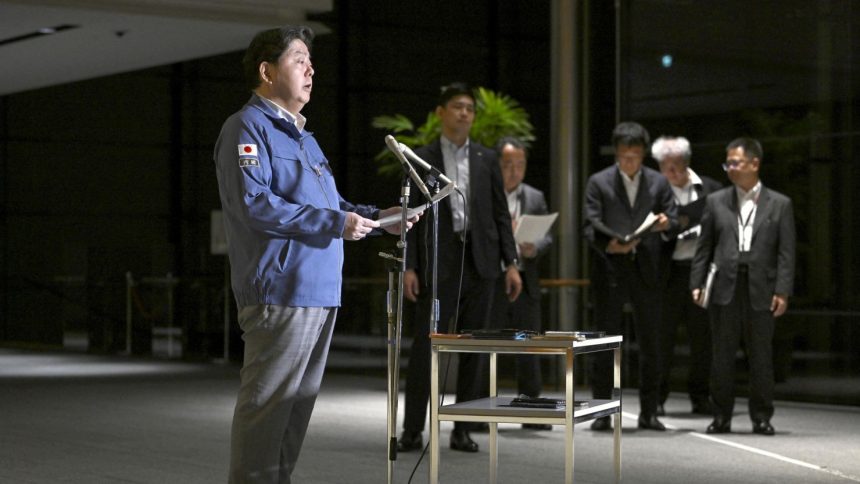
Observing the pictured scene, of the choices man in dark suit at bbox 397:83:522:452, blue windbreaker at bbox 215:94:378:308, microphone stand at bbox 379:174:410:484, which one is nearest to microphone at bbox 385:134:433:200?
microphone stand at bbox 379:174:410:484

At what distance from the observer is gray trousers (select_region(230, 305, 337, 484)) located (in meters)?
3.65

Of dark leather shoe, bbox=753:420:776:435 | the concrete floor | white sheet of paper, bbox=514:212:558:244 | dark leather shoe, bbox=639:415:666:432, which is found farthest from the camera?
white sheet of paper, bbox=514:212:558:244

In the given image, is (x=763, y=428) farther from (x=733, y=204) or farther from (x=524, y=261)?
(x=524, y=261)

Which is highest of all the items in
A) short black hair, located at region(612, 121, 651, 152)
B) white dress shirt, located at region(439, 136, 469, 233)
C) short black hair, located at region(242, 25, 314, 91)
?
short black hair, located at region(612, 121, 651, 152)

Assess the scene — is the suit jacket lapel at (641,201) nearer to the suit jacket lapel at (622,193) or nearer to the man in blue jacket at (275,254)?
the suit jacket lapel at (622,193)

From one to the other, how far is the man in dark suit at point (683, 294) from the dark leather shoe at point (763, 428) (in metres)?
0.94

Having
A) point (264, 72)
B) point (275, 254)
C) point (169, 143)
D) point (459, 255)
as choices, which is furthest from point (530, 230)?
point (169, 143)

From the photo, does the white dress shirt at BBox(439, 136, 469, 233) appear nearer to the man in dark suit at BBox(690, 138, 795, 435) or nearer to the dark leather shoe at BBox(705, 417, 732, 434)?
the man in dark suit at BBox(690, 138, 795, 435)

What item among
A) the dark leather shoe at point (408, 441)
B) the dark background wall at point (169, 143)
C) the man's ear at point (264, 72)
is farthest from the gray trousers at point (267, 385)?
the dark background wall at point (169, 143)

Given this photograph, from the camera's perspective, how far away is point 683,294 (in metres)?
8.02

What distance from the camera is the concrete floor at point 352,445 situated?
5395mm

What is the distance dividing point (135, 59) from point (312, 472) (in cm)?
921

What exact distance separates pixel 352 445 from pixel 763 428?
2.11m

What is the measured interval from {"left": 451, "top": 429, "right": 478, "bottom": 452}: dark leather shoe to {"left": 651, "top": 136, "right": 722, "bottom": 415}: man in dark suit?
6.62 feet
